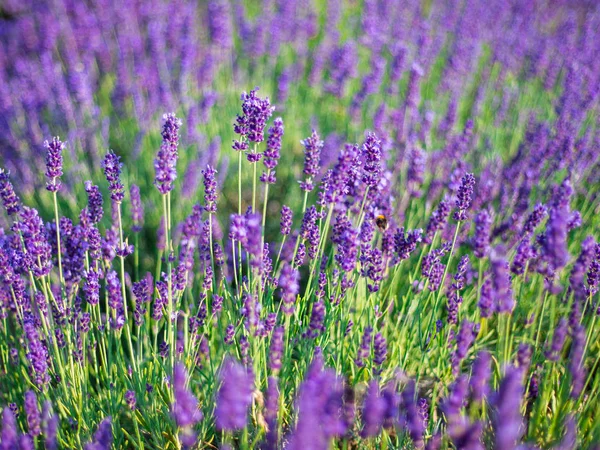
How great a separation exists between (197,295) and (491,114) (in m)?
3.31

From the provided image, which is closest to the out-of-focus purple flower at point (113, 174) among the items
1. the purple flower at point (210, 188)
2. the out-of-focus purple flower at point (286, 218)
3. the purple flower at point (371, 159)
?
the purple flower at point (210, 188)

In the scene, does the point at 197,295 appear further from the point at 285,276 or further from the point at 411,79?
the point at 411,79

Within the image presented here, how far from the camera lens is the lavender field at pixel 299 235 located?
2021 millimetres

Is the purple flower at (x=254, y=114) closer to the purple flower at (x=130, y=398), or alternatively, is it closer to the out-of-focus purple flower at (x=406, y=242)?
the out-of-focus purple flower at (x=406, y=242)

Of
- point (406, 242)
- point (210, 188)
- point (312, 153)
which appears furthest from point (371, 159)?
point (210, 188)

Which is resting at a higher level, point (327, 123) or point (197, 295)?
point (327, 123)

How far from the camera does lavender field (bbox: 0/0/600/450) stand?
2021 millimetres

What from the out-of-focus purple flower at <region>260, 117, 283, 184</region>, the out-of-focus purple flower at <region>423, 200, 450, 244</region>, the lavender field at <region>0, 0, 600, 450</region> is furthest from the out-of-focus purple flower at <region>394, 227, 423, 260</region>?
the out-of-focus purple flower at <region>260, 117, 283, 184</region>

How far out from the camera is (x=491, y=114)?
201 inches

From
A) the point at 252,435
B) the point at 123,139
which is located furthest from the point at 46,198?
the point at 252,435

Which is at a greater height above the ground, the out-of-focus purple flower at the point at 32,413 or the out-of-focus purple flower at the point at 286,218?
the out-of-focus purple flower at the point at 286,218

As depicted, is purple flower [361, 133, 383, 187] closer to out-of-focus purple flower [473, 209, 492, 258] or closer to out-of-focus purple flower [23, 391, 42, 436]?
out-of-focus purple flower [473, 209, 492, 258]

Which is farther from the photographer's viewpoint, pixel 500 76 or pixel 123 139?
pixel 500 76

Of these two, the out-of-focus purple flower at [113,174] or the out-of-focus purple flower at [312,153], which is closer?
the out-of-focus purple flower at [113,174]
